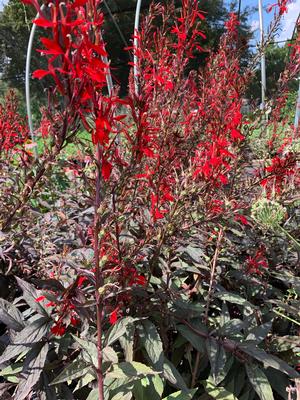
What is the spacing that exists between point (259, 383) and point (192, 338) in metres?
0.28

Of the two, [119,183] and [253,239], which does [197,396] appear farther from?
[119,183]

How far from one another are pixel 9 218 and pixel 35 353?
43 centimetres

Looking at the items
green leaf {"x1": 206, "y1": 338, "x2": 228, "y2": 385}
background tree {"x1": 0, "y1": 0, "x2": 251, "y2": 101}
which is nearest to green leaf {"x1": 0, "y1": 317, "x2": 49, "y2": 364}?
green leaf {"x1": 206, "y1": 338, "x2": 228, "y2": 385}

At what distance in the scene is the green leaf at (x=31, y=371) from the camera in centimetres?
125

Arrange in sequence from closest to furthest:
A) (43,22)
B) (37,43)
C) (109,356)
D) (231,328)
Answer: (43,22) → (109,356) → (231,328) → (37,43)

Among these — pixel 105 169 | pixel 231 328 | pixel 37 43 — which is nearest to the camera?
pixel 105 169

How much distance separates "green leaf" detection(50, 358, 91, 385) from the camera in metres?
1.09

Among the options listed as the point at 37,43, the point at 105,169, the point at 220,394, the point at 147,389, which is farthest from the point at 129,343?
the point at 37,43

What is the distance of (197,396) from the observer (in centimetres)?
165

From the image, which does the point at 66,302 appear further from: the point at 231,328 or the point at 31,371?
the point at 231,328

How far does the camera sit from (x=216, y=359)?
57.7 inches

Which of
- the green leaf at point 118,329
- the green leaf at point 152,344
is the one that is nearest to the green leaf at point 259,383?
the green leaf at point 152,344

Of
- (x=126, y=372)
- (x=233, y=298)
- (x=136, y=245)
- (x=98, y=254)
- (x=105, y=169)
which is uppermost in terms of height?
(x=105, y=169)

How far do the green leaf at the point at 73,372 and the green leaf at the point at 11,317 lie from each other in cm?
30
